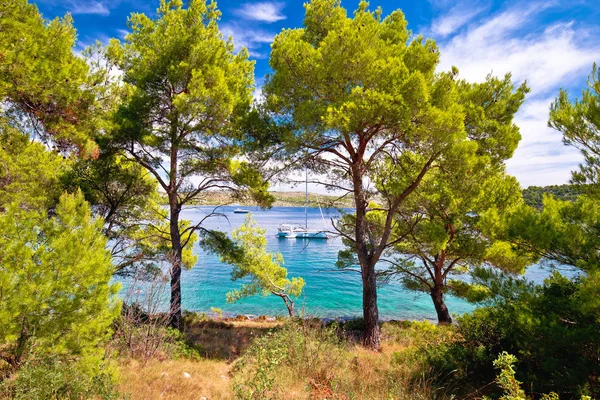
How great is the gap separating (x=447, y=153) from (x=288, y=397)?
203 inches

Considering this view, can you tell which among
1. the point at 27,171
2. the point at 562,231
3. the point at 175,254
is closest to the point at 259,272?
the point at 175,254

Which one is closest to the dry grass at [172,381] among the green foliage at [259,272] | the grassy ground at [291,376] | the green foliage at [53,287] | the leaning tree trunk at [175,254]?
the grassy ground at [291,376]

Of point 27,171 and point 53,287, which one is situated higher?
point 27,171

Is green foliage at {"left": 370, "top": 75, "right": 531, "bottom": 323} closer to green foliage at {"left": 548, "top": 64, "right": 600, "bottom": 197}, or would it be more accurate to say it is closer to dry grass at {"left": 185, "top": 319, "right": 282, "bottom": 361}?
green foliage at {"left": 548, "top": 64, "right": 600, "bottom": 197}

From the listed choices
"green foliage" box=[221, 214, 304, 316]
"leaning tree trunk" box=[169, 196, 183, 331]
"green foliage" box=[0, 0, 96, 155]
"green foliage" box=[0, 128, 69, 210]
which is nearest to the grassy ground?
"leaning tree trunk" box=[169, 196, 183, 331]

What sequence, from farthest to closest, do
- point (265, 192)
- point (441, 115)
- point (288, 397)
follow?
point (265, 192)
point (441, 115)
point (288, 397)

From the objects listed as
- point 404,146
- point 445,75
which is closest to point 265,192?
point 404,146

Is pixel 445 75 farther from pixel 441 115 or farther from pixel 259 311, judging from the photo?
pixel 259 311

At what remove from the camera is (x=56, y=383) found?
108 inches

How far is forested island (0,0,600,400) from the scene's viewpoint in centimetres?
299

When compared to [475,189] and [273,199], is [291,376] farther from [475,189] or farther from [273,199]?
[475,189]

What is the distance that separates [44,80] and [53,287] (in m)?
3.17

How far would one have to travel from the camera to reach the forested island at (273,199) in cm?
299

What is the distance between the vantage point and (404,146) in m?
6.09
